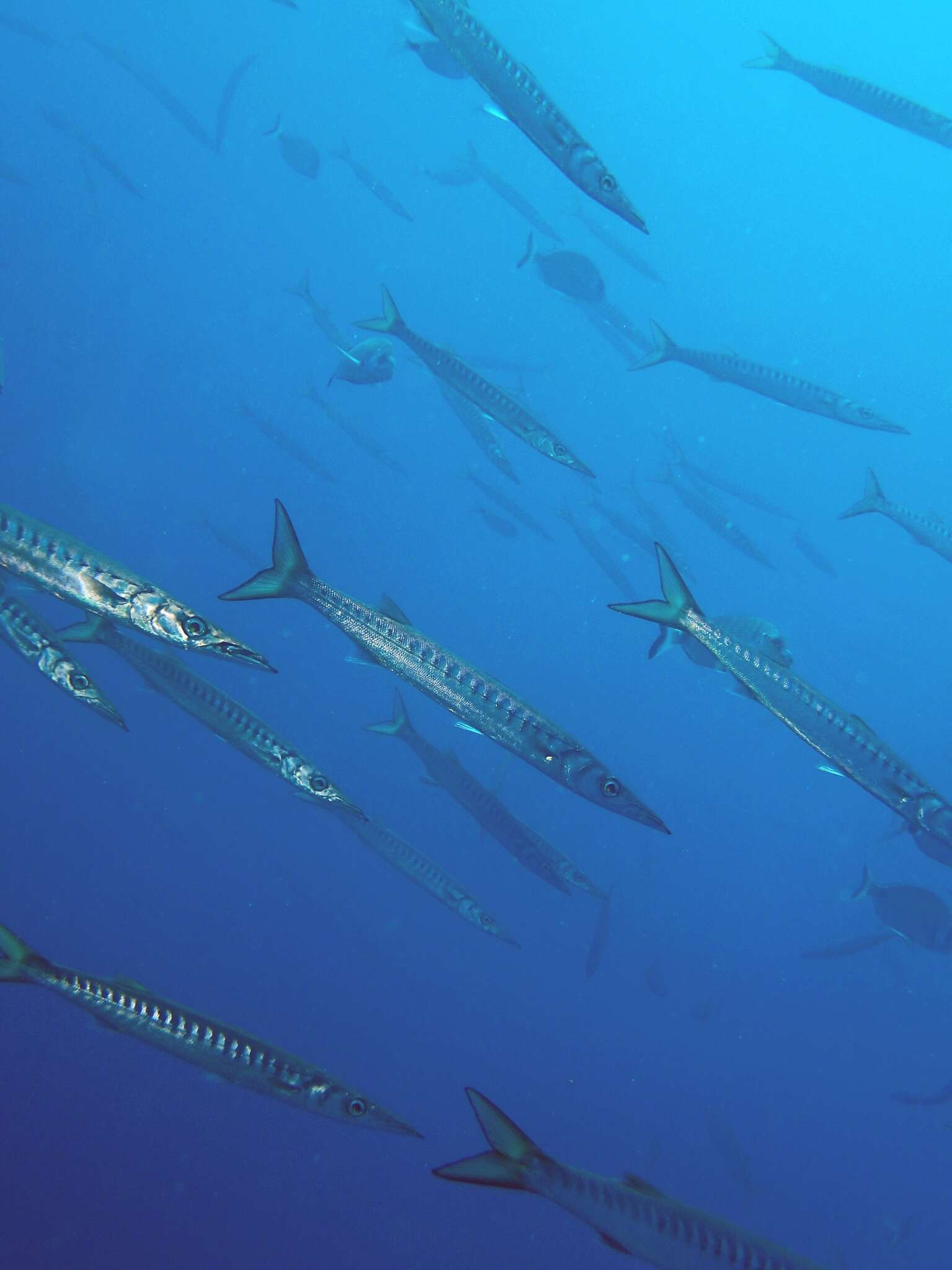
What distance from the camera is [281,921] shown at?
1683 centimetres

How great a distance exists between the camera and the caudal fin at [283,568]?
395 cm

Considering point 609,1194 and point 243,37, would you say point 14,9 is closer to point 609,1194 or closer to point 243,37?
point 243,37

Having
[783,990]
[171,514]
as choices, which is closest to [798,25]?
[171,514]

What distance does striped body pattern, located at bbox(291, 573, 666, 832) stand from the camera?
405 cm

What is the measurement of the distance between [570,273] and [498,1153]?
32.1ft

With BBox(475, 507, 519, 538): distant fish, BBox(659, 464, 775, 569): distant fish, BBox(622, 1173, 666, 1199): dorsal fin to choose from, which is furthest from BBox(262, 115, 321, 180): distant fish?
BBox(622, 1173, 666, 1199): dorsal fin

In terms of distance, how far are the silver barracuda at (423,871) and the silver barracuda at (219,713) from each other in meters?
3.09

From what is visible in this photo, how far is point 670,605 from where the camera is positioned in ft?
13.3

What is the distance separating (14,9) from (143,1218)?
10648 cm

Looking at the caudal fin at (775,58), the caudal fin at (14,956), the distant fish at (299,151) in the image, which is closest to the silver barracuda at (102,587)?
the caudal fin at (14,956)

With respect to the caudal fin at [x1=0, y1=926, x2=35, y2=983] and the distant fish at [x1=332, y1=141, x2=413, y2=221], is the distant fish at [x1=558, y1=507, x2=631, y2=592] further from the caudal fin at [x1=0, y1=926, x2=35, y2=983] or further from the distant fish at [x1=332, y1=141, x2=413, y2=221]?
the caudal fin at [x1=0, y1=926, x2=35, y2=983]

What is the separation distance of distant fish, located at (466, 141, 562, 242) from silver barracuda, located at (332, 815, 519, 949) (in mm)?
13649

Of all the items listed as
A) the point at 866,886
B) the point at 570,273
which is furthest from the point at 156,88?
the point at 866,886

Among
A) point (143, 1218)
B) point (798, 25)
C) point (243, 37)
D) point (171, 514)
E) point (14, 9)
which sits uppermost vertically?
point (798, 25)
